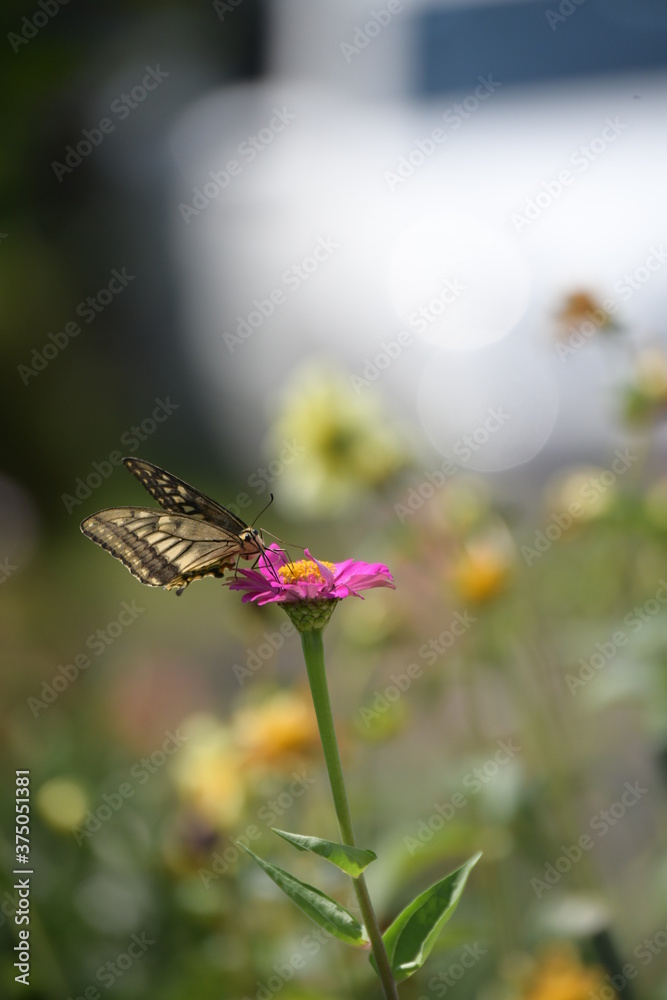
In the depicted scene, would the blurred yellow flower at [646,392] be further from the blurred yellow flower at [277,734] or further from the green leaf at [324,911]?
the green leaf at [324,911]

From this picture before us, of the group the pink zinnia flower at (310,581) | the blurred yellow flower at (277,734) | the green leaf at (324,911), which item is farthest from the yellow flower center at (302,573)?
the blurred yellow flower at (277,734)

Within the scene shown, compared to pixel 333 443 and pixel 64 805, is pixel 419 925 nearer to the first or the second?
pixel 64 805

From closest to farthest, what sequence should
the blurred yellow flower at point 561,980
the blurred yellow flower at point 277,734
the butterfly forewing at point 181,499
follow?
the butterfly forewing at point 181,499, the blurred yellow flower at point 561,980, the blurred yellow flower at point 277,734

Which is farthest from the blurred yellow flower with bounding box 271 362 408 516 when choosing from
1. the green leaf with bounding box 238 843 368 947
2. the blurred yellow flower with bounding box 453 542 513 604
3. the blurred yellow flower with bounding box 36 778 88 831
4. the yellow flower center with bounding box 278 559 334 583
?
the green leaf with bounding box 238 843 368 947

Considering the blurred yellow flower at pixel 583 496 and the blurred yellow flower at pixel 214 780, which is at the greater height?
the blurred yellow flower at pixel 583 496

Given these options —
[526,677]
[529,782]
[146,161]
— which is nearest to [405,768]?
[526,677]

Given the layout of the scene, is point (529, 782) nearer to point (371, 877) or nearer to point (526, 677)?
point (371, 877)
